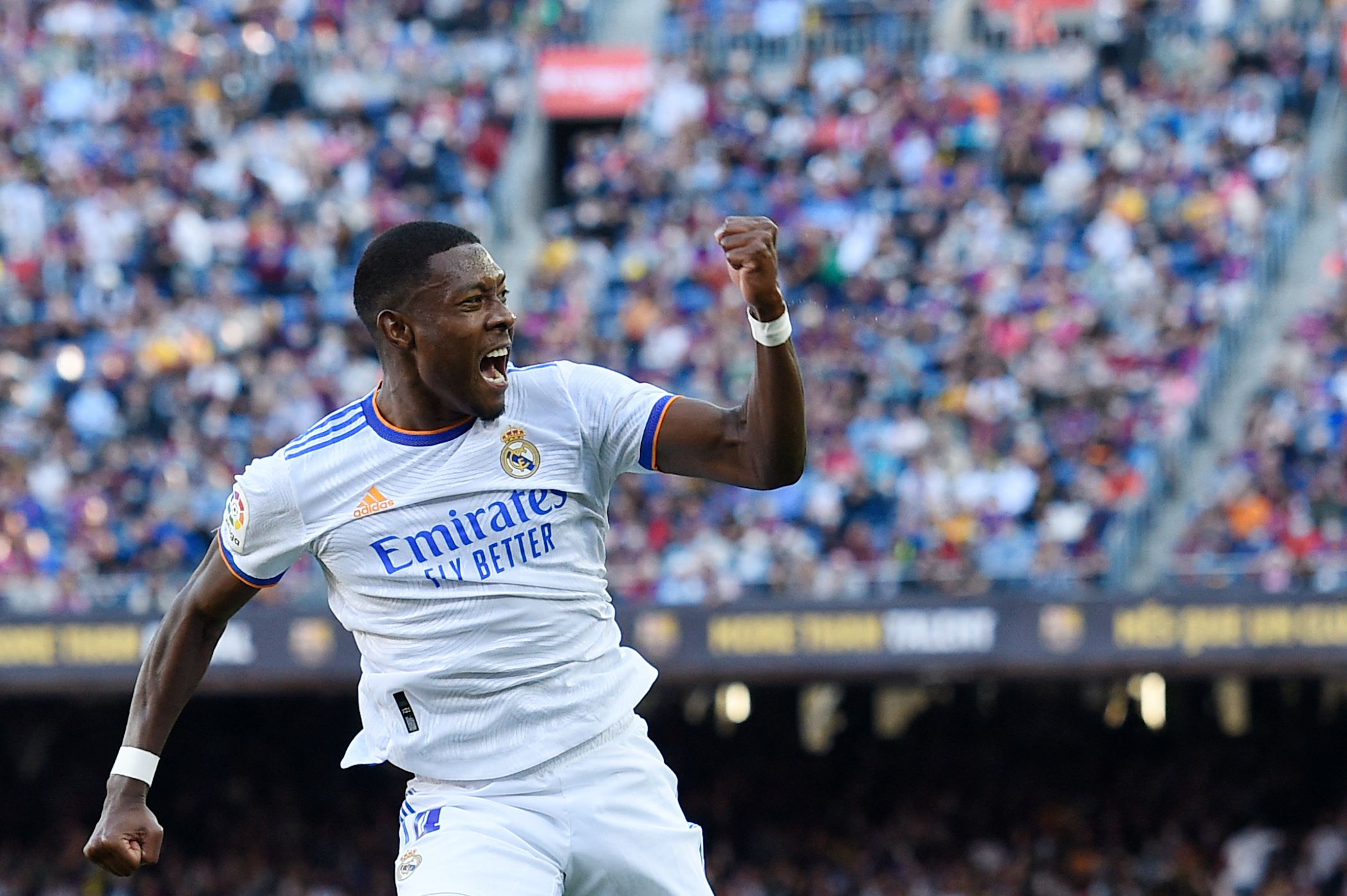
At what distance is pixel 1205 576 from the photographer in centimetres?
1506

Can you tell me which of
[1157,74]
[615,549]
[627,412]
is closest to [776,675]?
[615,549]

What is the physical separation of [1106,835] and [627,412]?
11753 mm

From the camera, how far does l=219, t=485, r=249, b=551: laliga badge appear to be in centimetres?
508

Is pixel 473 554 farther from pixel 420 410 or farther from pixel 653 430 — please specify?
pixel 653 430

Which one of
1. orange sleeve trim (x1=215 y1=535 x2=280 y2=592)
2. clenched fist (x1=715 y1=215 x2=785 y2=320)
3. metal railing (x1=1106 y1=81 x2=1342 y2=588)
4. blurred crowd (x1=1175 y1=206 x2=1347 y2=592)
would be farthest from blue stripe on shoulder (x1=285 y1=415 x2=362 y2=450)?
metal railing (x1=1106 y1=81 x2=1342 y2=588)

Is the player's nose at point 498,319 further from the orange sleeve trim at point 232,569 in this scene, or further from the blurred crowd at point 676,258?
the blurred crowd at point 676,258

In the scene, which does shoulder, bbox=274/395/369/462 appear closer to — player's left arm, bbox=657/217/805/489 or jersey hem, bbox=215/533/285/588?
jersey hem, bbox=215/533/285/588

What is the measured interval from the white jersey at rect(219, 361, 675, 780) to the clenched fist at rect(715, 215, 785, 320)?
485mm

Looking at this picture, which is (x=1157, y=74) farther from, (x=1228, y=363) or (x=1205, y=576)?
(x=1205, y=576)

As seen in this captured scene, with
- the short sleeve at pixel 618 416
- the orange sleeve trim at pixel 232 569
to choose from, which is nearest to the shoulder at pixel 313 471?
the orange sleeve trim at pixel 232 569

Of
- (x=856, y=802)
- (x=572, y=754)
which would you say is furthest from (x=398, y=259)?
(x=856, y=802)

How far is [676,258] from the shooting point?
63.7ft

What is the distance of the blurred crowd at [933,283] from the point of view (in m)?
16.1

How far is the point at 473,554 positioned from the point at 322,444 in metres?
0.46
